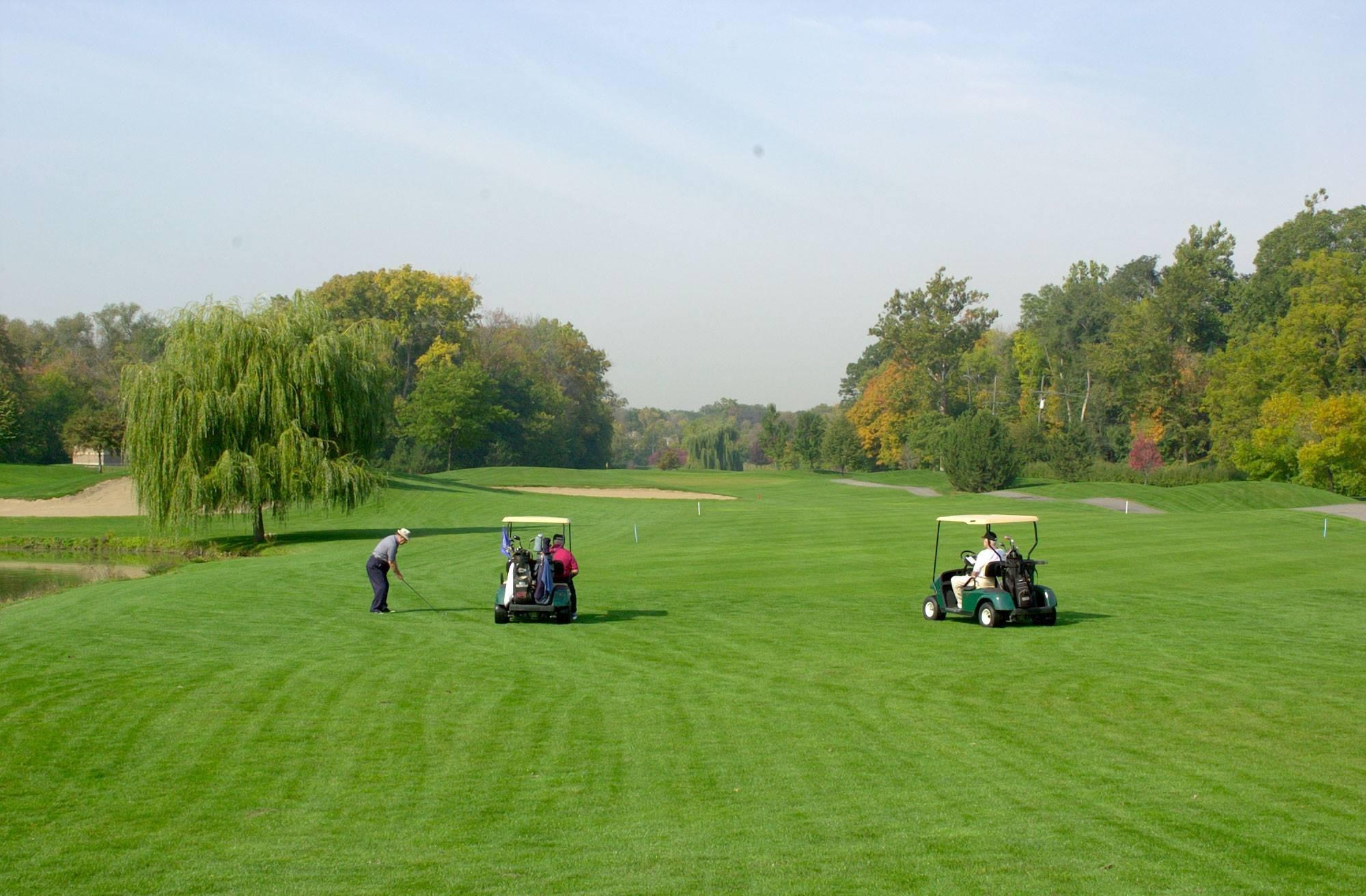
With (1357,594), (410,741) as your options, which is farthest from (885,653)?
(1357,594)

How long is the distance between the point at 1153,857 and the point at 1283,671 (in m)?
8.99

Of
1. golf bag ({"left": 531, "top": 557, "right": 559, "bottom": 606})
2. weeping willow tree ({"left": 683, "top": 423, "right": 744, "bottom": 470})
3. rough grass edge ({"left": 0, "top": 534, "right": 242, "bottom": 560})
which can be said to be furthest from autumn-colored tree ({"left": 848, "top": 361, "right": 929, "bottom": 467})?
golf bag ({"left": 531, "top": 557, "right": 559, "bottom": 606})

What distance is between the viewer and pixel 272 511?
134 feet

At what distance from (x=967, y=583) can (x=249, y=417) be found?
1053 inches

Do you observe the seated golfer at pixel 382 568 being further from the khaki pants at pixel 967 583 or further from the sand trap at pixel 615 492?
the sand trap at pixel 615 492

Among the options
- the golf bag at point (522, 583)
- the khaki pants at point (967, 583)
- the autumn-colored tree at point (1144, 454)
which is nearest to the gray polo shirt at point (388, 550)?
the golf bag at point (522, 583)

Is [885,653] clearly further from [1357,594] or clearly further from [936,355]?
[936,355]

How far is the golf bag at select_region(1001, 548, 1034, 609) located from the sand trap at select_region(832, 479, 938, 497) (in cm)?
5749

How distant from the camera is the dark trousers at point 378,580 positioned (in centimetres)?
2127

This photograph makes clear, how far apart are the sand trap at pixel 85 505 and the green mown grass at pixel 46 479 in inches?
29.6

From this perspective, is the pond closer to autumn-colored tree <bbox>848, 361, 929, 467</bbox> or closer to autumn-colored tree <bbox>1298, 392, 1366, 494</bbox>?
autumn-colored tree <bbox>1298, 392, 1366, 494</bbox>

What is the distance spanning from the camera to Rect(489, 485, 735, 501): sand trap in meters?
73.9

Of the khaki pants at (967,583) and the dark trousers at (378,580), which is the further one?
the dark trousers at (378,580)

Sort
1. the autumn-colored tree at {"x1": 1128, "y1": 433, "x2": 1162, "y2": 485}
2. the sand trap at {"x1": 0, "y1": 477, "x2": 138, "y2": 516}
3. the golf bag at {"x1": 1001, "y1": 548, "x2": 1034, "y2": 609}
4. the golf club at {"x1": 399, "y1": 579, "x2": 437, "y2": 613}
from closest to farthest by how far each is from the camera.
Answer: the golf bag at {"x1": 1001, "y1": 548, "x2": 1034, "y2": 609} < the golf club at {"x1": 399, "y1": 579, "x2": 437, "y2": 613} < the sand trap at {"x1": 0, "y1": 477, "x2": 138, "y2": 516} < the autumn-colored tree at {"x1": 1128, "y1": 433, "x2": 1162, "y2": 485}
